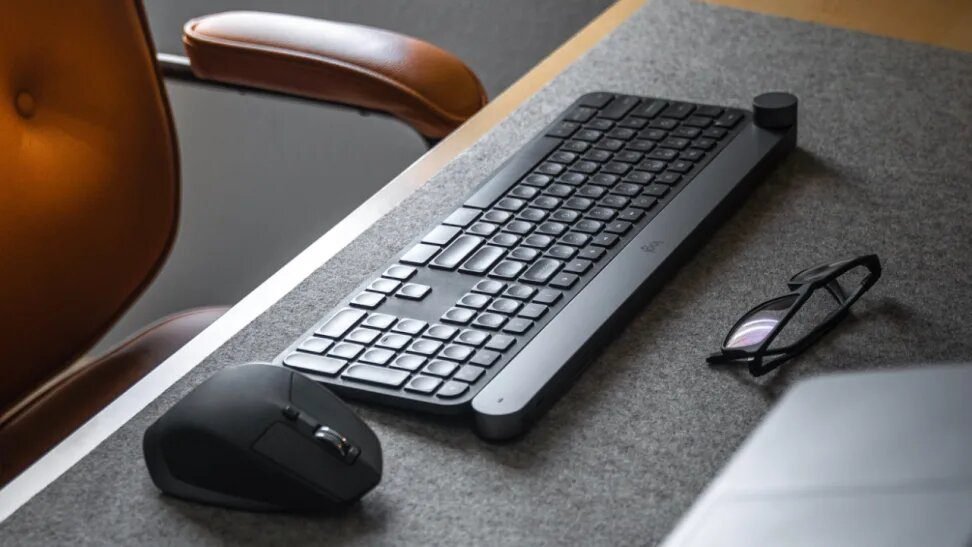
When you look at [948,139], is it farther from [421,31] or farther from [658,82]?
[421,31]

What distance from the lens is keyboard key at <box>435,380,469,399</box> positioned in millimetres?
674

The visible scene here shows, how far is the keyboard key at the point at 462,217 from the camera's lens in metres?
0.84

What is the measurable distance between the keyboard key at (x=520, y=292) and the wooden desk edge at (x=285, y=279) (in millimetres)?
150

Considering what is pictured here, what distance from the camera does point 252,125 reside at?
1.21 meters

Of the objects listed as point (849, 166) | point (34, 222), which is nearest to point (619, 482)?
point (849, 166)

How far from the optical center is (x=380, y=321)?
29.1 inches

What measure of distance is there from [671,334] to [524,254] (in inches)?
4.2

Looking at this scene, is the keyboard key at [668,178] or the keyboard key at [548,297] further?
the keyboard key at [668,178]

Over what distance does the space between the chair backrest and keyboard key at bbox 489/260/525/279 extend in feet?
1.41

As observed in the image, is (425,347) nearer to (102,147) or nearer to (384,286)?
(384,286)

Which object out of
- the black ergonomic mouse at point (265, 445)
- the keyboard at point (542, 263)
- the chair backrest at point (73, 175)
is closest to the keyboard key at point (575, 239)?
the keyboard at point (542, 263)

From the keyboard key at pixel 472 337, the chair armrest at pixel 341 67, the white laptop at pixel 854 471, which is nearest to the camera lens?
the white laptop at pixel 854 471

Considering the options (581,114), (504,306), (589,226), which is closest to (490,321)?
(504,306)

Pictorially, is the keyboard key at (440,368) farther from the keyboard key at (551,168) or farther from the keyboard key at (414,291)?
the keyboard key at (551,168)
